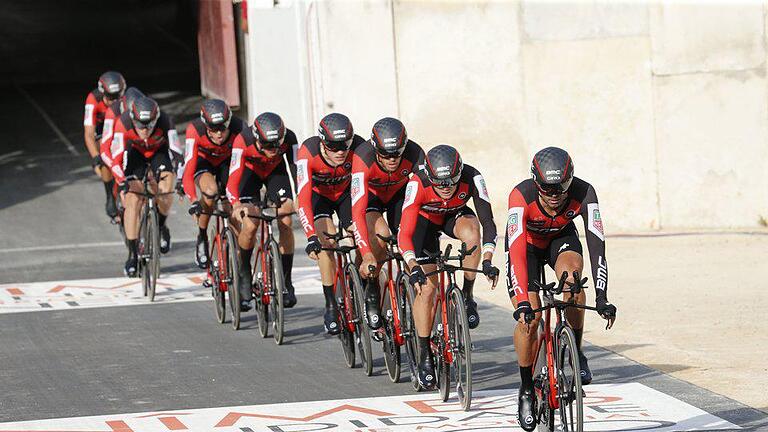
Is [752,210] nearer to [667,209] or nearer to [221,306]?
[667,209]

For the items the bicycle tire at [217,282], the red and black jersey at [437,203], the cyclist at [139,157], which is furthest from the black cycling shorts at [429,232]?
the cyclist at [139,157]

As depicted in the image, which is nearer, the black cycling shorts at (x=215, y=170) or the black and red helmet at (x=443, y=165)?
the black and red helmet at (x=443, y=165)

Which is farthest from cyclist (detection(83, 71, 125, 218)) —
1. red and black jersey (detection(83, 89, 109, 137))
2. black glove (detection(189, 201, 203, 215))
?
black glove (detection(189, 201, 203, 215))

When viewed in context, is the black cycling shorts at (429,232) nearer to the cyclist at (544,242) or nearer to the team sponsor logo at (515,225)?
the cyclist at (544,242)

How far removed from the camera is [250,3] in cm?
2017

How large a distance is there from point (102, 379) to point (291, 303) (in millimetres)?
1983

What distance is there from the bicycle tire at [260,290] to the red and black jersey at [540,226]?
3.75 m

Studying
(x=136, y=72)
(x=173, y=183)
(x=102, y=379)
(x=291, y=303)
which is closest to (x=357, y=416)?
(x=102, y=379)

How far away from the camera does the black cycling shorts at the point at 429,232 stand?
979 centimetres

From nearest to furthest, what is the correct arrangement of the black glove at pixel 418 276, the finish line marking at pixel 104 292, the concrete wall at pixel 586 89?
1. the black glove at pixel 418 276
2. the finish line marking at pixel 104 292
3. the concrete wall at pixel 586 89

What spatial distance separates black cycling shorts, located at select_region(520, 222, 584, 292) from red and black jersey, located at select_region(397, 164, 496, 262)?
0.75 m

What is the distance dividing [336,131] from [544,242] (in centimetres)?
273

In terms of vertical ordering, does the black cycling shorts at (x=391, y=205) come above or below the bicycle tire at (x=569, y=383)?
above

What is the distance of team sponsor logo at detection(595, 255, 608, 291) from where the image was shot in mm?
7949
